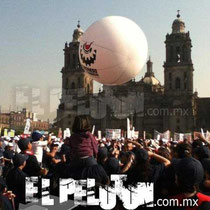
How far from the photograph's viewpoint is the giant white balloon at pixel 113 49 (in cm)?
725

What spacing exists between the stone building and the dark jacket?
2388 inches

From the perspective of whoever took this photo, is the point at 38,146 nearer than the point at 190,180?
No

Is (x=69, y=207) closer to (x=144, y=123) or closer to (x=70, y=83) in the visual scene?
(x=144, y=123)

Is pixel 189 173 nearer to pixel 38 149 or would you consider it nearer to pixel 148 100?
pixel 38 149

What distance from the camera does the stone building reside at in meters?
66.2

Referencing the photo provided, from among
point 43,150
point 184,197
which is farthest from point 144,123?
point 184,197

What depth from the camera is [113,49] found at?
23.7ft

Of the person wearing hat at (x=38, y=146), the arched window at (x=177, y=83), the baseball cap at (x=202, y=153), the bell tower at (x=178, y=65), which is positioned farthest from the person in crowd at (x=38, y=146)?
the arched window at (x=177, y=83)

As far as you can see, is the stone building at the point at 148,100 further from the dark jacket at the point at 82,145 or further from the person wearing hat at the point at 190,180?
the person wearing hat at the point at 190,180

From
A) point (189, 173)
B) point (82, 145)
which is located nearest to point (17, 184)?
point (82, 145)

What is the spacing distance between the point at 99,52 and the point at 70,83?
221 feet

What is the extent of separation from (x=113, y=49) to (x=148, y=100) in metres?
63.4

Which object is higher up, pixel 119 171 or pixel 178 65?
pixel 178 65

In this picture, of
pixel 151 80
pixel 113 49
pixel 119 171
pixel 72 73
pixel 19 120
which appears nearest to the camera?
pixel 119 171
